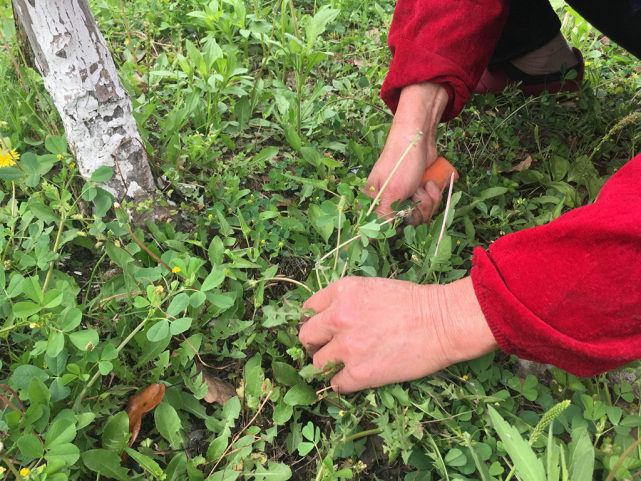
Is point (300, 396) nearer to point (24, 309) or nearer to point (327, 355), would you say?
point (327, 355)

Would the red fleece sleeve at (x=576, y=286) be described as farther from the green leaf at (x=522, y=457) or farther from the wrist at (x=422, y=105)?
the wrist at (x=422, y=105)

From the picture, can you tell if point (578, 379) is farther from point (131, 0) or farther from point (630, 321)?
point (131, 0)

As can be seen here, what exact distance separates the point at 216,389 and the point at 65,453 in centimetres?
50

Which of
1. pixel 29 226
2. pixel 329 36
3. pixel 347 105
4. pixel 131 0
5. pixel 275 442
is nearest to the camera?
pixel 275 442

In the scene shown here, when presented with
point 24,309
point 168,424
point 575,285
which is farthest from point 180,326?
point 575,285

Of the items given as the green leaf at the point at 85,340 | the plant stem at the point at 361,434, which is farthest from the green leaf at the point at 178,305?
the plant stem at the point at 361,434

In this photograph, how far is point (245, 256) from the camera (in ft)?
6.44

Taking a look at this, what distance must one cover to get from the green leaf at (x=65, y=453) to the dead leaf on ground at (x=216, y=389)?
434 millimetres

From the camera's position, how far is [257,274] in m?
1.92

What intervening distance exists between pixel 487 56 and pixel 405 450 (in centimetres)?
176

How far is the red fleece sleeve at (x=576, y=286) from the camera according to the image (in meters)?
1.15

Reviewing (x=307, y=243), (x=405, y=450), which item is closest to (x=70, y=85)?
(x=307, y=243)

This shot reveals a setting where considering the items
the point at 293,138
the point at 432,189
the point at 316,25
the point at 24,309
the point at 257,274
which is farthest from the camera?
→ the point at 316,25

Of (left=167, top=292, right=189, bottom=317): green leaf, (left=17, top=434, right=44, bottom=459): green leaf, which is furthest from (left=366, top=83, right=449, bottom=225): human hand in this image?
(left=17, top=434, right=44, bottom=459): green leaf
